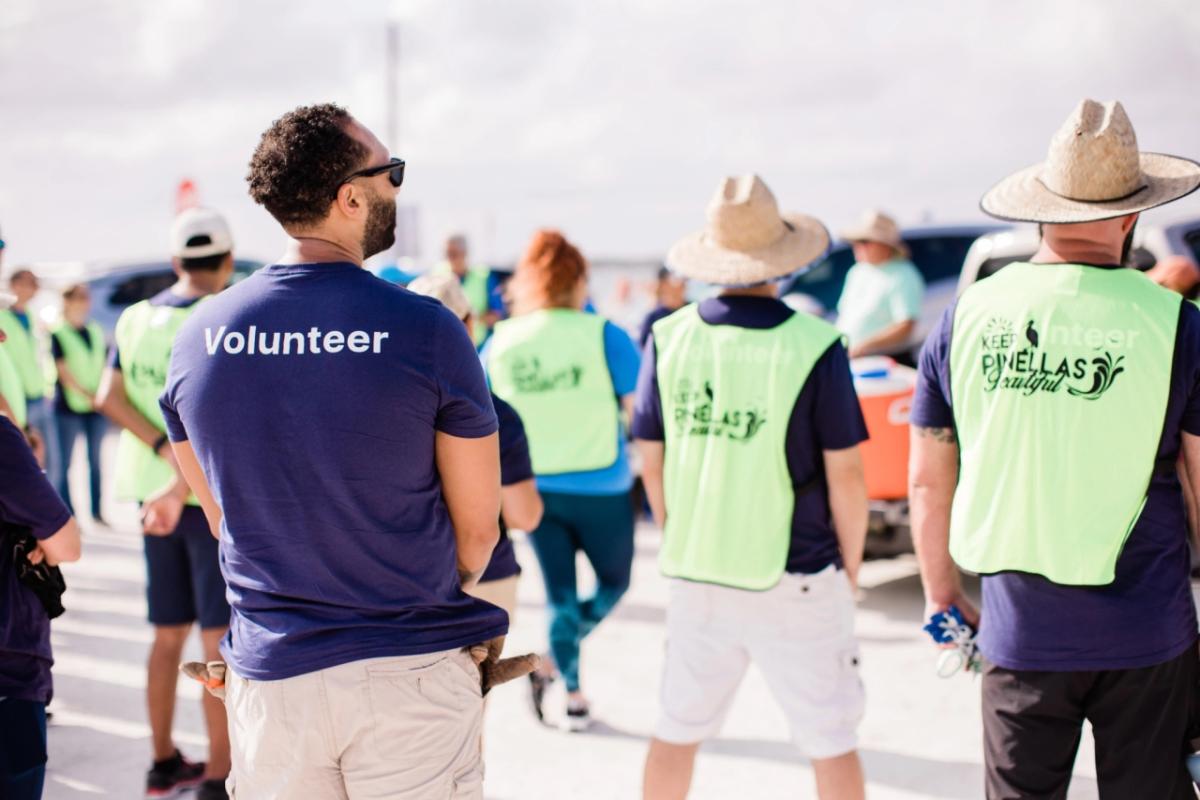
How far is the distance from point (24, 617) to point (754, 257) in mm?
2147

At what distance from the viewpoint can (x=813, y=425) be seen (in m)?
3.23

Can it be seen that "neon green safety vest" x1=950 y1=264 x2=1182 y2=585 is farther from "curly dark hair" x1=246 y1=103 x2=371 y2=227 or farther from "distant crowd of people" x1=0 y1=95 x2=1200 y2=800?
"curly dark hair" x1=246 y1=103 x2=371 y2=227

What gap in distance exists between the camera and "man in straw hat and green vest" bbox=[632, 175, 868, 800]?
3191mm

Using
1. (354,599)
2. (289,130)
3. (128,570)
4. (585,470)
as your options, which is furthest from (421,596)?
(128,570)

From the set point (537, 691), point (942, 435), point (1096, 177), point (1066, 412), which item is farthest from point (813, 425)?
point (537, 691)

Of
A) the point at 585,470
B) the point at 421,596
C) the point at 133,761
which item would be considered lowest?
the point at 133,761

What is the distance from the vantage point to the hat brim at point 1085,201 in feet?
8.41

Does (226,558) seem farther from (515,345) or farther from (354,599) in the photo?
(515,345)

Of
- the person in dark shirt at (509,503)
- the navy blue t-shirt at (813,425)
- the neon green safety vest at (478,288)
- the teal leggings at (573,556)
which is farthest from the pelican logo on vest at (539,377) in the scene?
the neon green safety vest at (478,288)

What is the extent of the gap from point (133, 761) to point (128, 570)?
367 cm

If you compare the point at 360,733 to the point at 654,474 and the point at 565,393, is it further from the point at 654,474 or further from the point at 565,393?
the point at 565,393

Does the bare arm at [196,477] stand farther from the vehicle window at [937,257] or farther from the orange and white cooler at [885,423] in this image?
the vehicle window at [937,257]

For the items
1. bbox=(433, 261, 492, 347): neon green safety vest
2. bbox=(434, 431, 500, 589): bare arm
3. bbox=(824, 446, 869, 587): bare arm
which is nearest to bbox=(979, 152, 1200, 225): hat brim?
bbox=(824, 446, 869, 587): bare arm

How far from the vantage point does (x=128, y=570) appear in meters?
8.02
